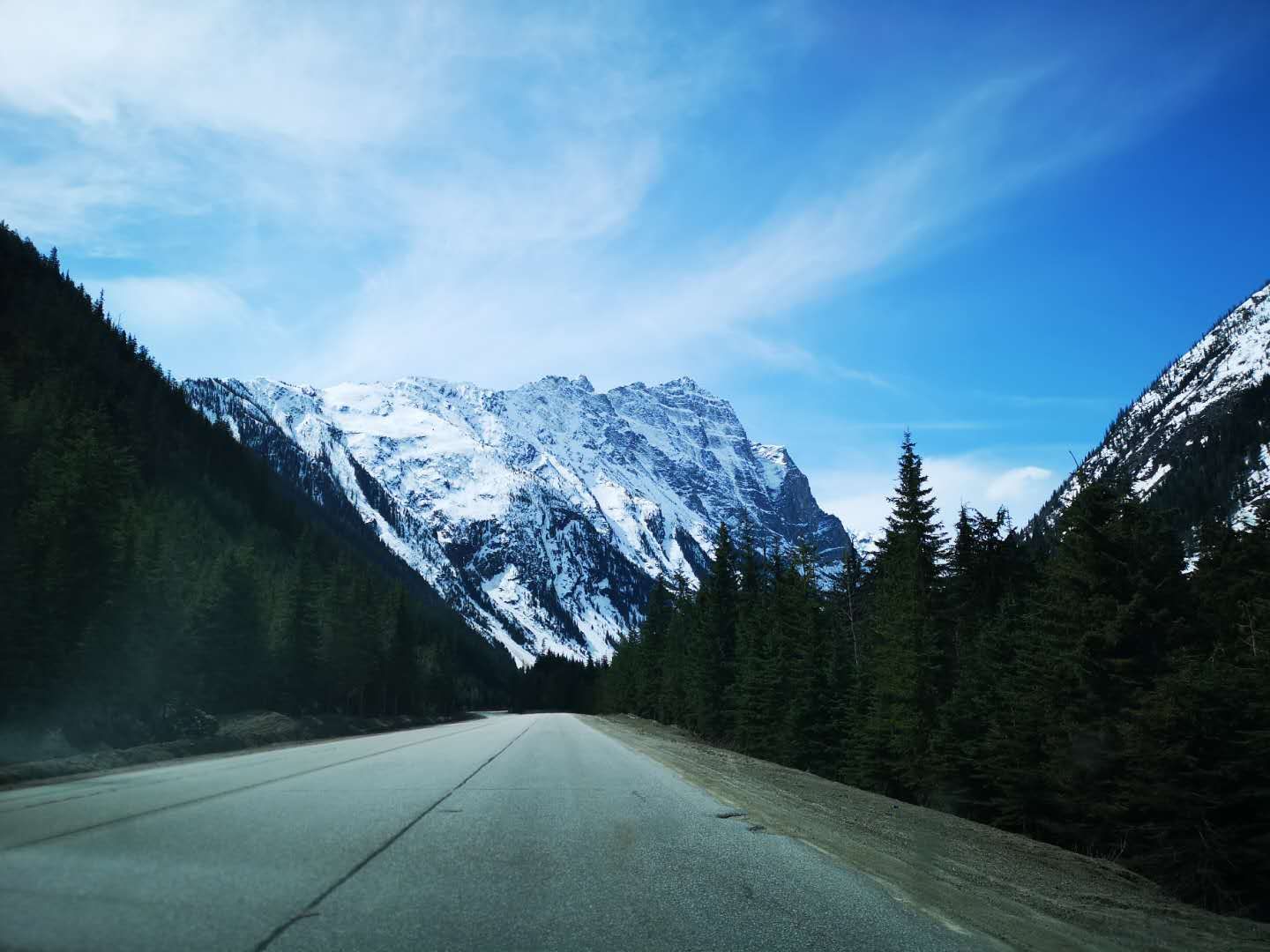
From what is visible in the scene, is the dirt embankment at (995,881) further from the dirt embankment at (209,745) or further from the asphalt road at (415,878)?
the dirt embankment at (209,745)

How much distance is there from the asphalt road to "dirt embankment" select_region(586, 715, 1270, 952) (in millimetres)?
501

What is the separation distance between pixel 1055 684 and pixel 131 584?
42.4 m

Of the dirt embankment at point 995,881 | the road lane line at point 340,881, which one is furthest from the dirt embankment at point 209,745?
the dirt embankment at point 995,881

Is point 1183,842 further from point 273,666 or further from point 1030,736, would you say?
point 273,666

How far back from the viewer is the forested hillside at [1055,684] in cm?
1592

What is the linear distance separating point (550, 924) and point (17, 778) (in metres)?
16.7

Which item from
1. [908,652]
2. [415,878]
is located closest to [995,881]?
[415,878]

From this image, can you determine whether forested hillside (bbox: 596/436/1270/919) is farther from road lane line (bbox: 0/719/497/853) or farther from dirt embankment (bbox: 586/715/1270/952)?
road lane line (bbox: 0/719/497/853)

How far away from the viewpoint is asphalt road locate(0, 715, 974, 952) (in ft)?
15.7

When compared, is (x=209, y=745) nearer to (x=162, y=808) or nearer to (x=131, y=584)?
(x=131, y=584)

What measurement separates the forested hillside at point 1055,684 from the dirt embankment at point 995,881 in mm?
4680

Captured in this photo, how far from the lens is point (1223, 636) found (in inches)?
965

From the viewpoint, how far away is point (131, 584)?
4131 centimetres

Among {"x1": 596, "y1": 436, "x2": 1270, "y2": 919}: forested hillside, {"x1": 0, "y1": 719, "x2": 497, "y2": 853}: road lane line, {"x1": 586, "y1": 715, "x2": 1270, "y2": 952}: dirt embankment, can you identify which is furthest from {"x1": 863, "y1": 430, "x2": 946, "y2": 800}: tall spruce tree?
{"x1": 0, "y1": 719, "x2": 497, "y2": 853}: road lane line
